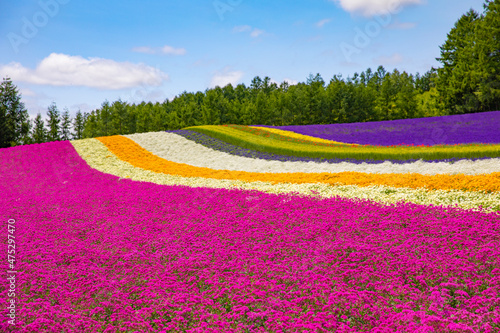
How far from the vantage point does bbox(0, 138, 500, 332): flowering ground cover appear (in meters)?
5.32

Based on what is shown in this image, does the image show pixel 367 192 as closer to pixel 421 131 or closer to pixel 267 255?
pixel 267 255

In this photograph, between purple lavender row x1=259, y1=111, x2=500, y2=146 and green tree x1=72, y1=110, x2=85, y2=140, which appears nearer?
purple lavender row x1=259, y1=111, x2=500, y2=146

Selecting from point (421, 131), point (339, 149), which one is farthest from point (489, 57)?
point (339, 149)

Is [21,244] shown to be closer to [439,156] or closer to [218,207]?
[218,207]

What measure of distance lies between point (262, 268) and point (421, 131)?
31.2 meters

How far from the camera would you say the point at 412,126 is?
3597 cm

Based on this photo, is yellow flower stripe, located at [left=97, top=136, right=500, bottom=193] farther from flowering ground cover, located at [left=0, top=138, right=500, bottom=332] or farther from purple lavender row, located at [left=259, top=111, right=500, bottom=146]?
purple lavender row, located at [left=259, top=111, right=500, bottom=146]

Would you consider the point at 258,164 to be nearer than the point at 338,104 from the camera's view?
Yes

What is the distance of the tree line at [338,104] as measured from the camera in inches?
2005

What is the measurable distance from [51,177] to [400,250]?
22.0 meters

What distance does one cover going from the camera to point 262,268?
6980mm

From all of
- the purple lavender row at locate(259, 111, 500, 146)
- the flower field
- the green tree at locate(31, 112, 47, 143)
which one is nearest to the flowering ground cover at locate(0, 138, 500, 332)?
the flower field

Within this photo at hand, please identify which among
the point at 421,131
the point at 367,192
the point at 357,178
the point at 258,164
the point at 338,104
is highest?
the point at 338,104

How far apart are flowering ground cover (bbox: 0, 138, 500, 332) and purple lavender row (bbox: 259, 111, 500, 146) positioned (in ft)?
68.9
